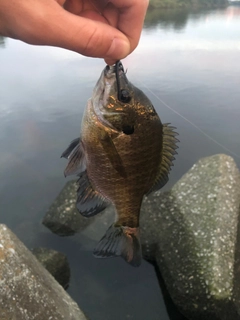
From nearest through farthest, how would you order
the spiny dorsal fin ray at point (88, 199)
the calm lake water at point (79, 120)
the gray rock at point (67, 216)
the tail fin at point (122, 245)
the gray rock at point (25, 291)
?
the spiny dorsal fin ray at point (88, 199) < the tail fin at point (122, 245) < the gray rock at point (25, 291) < the calm lake water at point (79, 120) < the gray rock at point (67, 216)

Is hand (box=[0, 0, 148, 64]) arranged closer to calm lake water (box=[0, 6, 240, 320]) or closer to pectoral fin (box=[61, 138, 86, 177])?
pectoral fin (box=[61, 138, 86, 177])

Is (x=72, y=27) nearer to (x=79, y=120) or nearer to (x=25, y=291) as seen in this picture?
(x=25, y=291)

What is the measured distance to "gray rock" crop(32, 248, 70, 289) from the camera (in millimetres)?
4113

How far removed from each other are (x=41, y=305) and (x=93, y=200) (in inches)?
57.3

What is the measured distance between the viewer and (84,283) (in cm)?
449

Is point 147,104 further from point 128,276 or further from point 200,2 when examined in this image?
point 200,2

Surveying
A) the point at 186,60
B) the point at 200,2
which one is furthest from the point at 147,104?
the point at 200,2

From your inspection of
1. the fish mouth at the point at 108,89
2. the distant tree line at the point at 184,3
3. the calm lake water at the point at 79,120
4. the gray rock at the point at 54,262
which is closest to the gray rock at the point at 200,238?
the calm lake water at the point at 79,120

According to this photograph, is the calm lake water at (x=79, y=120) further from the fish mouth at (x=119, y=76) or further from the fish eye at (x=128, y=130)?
the fish mouth at (x=119, y=76)

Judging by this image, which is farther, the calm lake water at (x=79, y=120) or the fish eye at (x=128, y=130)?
the calm lake water at (x=79, y=120)

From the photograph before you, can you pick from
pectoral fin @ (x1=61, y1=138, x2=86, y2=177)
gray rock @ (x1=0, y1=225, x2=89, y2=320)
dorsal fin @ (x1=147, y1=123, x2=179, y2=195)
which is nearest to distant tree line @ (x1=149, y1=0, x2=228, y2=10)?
gray rock @ (x1=0, y1=225, x2=89, y2=320)

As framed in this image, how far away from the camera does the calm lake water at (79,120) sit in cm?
444

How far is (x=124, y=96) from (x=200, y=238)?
2.62 meters

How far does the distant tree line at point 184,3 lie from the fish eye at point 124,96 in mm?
31175
